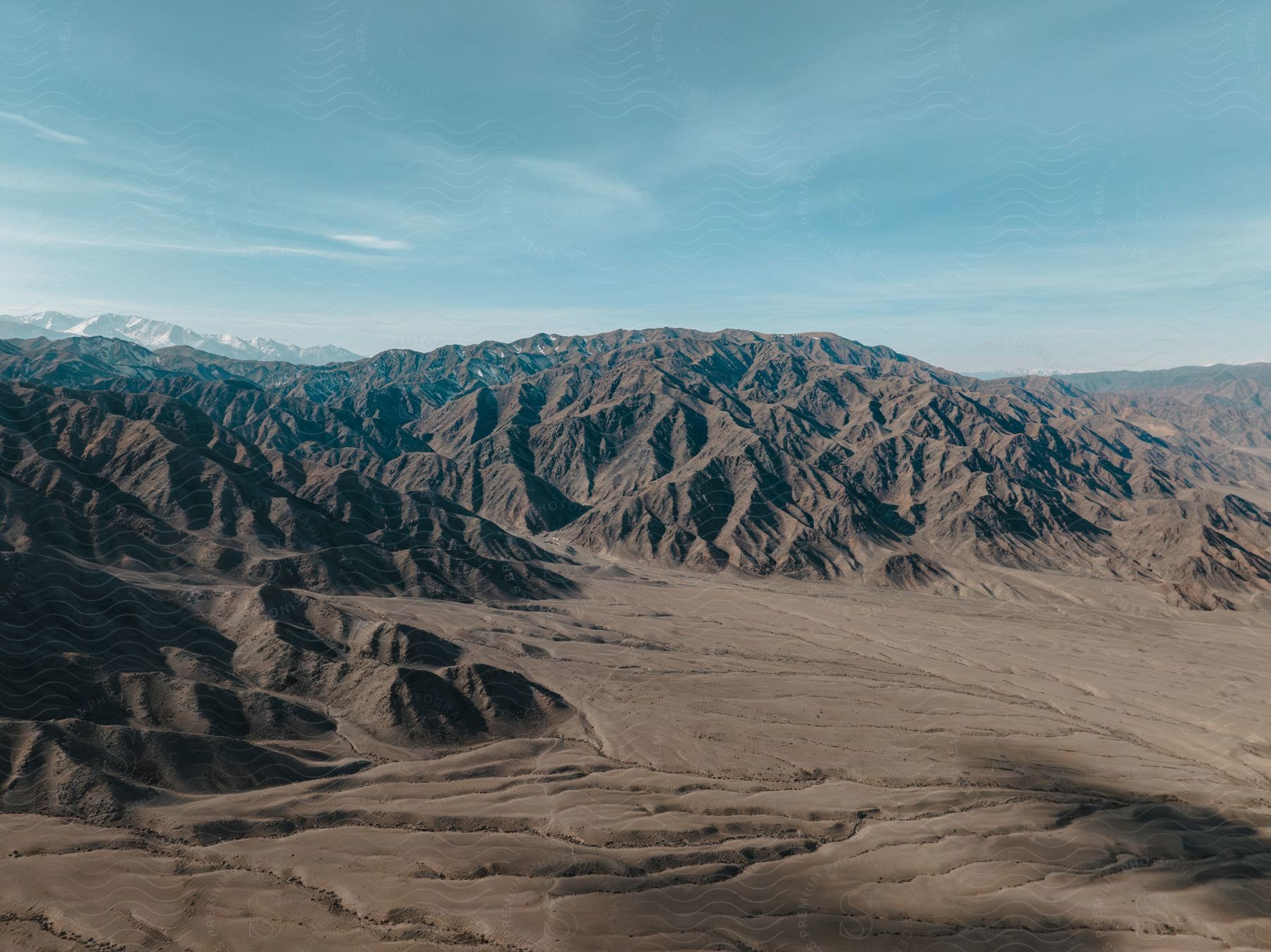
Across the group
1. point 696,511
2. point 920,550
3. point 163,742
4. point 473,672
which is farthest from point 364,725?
point 920,550

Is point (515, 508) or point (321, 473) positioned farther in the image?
point (515, 508)

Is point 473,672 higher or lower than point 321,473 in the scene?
lower

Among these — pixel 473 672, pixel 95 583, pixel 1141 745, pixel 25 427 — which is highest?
pixel 25 427

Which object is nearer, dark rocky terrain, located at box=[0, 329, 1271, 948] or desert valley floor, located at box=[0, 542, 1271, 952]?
desert valley floor, located at box=[0, 542, 1271, 952]

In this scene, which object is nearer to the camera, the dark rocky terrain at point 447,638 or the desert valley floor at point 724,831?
the desert valley floor at point 724,831

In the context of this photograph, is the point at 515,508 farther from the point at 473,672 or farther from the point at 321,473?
the point at 473,672

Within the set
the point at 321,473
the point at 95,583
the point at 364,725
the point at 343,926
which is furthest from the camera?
the point at 321,473

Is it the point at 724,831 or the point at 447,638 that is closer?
the point at 724,831

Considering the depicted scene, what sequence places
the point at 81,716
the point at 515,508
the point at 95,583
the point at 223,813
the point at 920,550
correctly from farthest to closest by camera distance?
the point at 515,508, the point at 920,550, the point at 95,583, the point at 81,716, the point at 223,813
